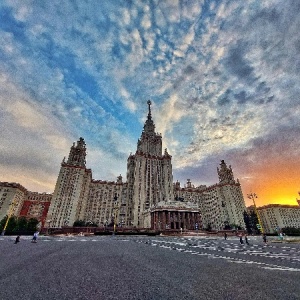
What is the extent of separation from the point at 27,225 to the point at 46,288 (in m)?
65.3

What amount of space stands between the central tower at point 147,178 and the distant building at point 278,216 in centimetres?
8810

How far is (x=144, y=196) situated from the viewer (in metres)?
93.2

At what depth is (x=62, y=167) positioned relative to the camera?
3713 inches

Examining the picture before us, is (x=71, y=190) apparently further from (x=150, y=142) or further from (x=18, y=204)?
(x=150, y=142)

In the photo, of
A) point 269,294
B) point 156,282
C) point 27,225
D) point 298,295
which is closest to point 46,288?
point 156,282

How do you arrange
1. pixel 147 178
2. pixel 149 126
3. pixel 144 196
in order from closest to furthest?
1. pixel 144 196
2. pixel 147 178
3. pixel 149 126

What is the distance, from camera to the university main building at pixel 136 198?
79.7 meters

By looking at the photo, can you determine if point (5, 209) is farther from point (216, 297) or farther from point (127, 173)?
point (216, 297)

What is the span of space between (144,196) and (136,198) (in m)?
4.36

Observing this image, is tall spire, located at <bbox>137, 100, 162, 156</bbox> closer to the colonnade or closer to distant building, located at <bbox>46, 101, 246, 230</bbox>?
distant building, located at <bbox>46, 101, 246, 230</bbox>

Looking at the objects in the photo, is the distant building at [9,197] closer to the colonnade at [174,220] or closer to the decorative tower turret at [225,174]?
the colonnade at [174,220]

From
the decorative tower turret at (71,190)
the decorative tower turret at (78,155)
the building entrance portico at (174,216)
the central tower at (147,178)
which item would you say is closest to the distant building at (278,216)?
the central tower at (147,178)

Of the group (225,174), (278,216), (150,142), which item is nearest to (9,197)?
(150,142)

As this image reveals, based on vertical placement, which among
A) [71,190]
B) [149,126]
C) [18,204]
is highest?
[149,126]
